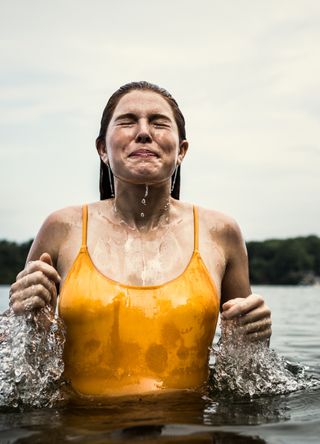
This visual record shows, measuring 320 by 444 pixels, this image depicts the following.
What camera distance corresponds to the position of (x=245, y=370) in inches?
164

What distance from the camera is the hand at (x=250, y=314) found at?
355 centimetres

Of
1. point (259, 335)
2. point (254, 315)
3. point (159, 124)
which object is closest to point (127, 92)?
point (159, 124)

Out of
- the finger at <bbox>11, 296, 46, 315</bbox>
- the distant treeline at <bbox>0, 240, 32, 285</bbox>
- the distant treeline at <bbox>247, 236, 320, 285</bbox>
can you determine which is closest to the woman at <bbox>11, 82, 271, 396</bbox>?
the finger at <bbox>11, 296, 46, 315</bbox>

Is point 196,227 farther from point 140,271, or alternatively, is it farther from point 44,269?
point 44,269

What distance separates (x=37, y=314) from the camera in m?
3.60

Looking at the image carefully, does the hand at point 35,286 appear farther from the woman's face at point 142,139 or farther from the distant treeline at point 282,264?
the distant treeline at point 282,264

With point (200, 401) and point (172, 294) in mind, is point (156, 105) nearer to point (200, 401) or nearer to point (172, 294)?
point (172, 294)

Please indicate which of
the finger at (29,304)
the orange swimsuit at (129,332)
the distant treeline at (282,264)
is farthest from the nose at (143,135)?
the distant treeline at (282,264)

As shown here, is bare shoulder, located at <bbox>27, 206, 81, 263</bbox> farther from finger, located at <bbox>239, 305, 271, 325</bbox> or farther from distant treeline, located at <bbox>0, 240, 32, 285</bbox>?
distant treeline, located at <bbox>0, 240, 32, 285</bbox>

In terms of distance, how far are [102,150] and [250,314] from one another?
168 centimetres

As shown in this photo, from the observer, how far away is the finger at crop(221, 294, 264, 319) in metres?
3.54

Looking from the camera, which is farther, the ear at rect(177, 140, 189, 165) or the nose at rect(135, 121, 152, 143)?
the ear at rect(177, 140, 189, 165)

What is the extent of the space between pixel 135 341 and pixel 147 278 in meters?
0.42

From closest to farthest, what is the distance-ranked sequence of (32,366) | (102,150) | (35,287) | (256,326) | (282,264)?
(35,287)
(256,326)
(32,366)
(102,150)
(282,264)
